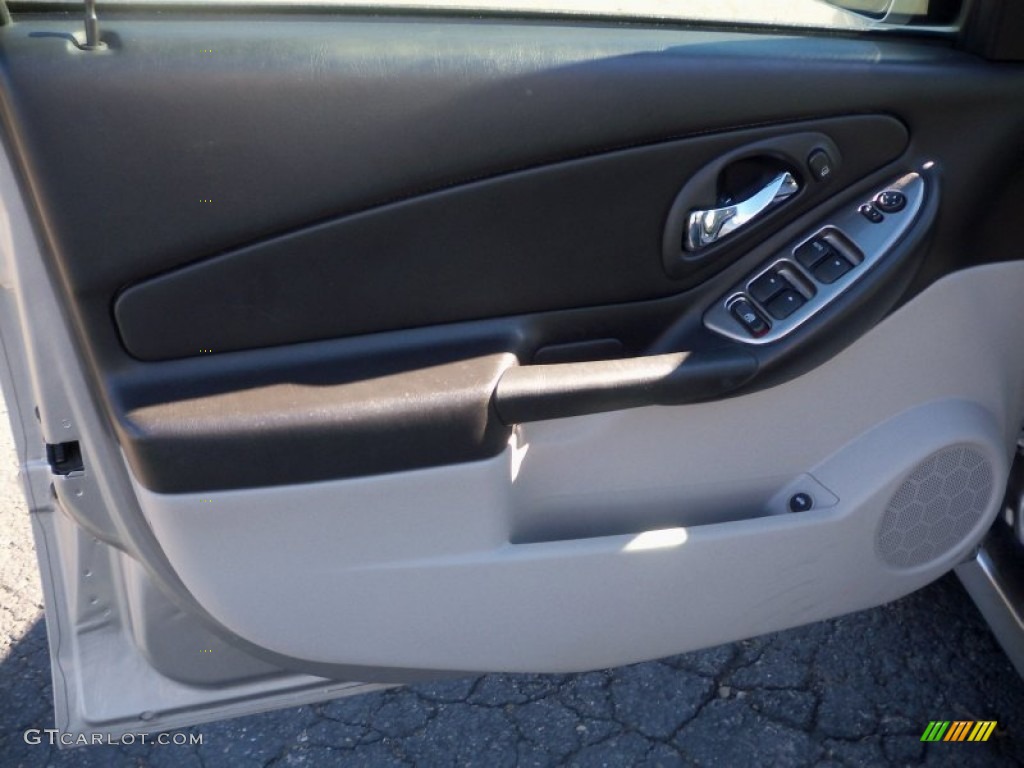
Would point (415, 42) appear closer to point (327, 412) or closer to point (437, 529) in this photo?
point (327, 412)

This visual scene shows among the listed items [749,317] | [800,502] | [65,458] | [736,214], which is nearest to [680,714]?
[800,502]

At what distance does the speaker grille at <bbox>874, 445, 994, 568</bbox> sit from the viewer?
1.35 m

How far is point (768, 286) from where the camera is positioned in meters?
1.27

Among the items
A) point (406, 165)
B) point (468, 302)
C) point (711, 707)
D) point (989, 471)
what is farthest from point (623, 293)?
point (711, 707)

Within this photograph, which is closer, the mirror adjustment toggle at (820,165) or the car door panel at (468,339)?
the car door panel at (468,339)

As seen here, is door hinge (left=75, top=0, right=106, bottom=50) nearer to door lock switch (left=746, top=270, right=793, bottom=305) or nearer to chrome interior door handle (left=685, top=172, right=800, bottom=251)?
chrome interior door handle (left=685, top=172, right=800, bottom=251)

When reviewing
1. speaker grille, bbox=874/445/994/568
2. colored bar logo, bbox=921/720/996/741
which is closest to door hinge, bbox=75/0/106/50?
speaker grille, bbox=874/445/994/568

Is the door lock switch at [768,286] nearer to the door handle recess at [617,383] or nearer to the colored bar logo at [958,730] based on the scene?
the door handle recess at [617,383]

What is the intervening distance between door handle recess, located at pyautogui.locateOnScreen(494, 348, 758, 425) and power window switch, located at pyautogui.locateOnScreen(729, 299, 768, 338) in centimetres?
4

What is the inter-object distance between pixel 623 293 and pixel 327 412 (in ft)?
1.29

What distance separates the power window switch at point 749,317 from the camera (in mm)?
1259

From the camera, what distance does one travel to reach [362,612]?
1.21 meters

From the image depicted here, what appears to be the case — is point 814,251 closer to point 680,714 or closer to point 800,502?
point 800,502

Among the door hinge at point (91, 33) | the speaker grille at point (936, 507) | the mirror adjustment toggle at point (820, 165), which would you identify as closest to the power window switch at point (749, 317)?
the mirror adjustment toggle at point (820, 165)
